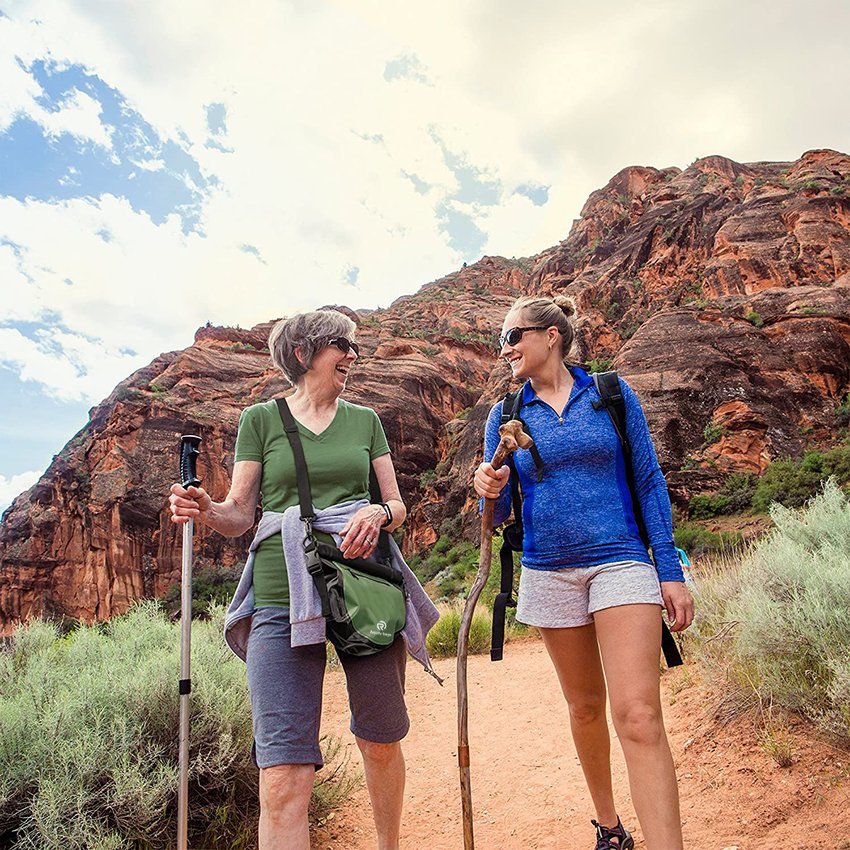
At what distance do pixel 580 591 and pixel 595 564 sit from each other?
0.12m

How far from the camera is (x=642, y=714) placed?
2066 millimetres

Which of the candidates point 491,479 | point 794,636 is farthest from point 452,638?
point 491,479

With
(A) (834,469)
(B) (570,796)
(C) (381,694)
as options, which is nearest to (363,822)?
(B) (570,796)

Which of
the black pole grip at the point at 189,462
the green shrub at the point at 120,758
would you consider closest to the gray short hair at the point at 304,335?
the black pole grip at the point at 189,462

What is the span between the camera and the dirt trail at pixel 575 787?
10.2ft

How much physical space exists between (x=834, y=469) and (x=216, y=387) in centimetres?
3452

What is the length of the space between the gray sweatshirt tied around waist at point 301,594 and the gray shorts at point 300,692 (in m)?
0.08

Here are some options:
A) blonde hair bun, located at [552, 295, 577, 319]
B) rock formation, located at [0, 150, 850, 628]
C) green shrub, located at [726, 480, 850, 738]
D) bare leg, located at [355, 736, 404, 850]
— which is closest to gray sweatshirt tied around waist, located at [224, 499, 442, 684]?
bare leg, located at [355, 736, 404, 850]

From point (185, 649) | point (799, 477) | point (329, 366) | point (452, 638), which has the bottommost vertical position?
point (452, 638)

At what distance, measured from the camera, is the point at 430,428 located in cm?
3853

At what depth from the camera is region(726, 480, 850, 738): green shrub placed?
11.4ft

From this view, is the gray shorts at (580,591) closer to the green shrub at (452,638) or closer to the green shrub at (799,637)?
the green shrub at (799,637)

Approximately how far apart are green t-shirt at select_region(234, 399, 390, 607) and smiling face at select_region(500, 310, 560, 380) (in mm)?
712

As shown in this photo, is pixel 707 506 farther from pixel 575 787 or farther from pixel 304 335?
pixel 304 335
